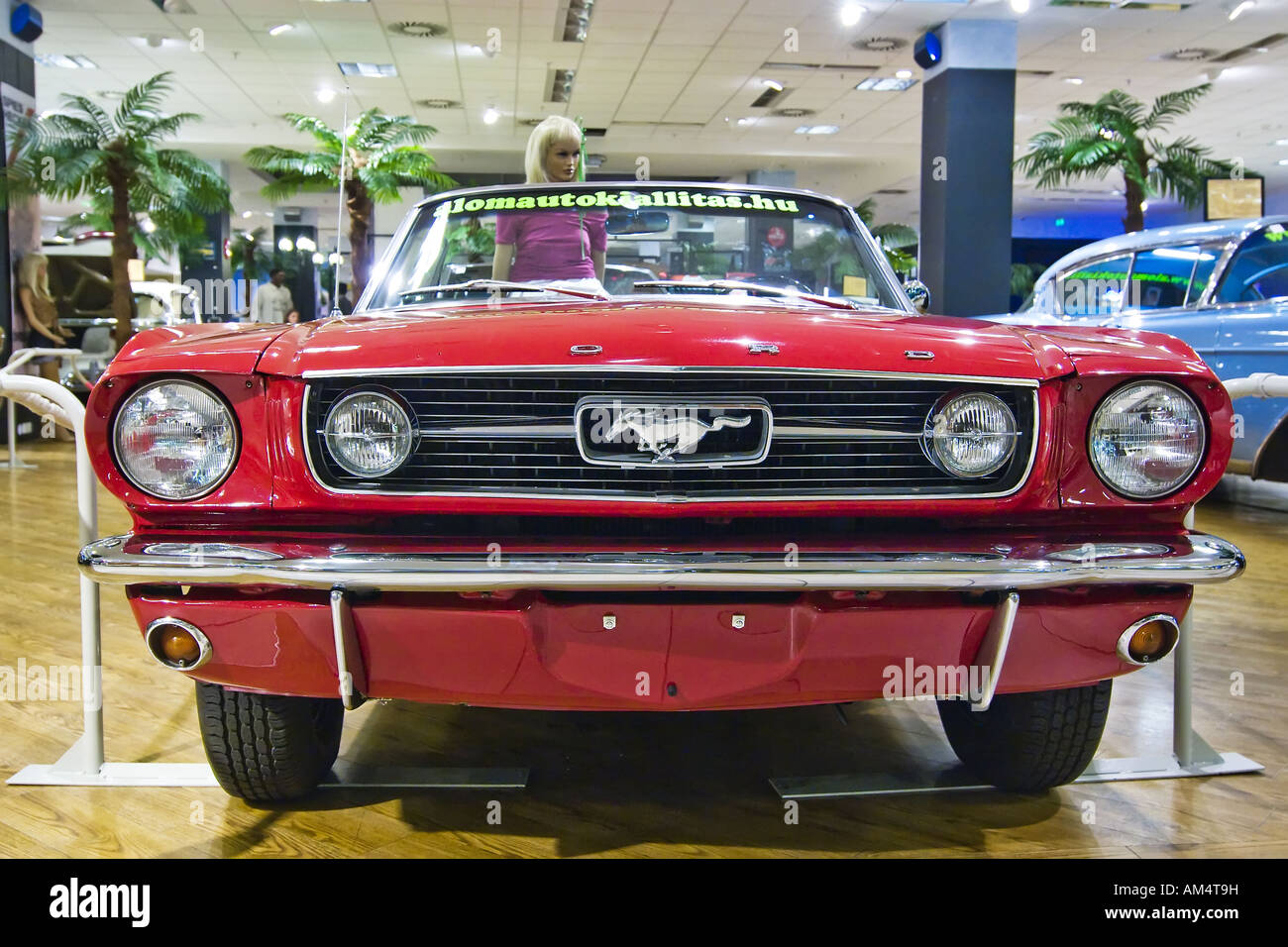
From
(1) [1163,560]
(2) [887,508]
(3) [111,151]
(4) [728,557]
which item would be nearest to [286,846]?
(4) [728,557]

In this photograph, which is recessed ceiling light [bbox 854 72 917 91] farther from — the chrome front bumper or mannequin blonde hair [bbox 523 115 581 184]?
the chrome front bumper

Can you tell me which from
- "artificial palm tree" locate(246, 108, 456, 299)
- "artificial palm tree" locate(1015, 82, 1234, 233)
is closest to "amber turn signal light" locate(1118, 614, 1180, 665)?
"artificial palm tree" locate(1015, 82, 1234, 233)

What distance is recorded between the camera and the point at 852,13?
36.7ft

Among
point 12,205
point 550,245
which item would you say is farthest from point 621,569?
point 12,205

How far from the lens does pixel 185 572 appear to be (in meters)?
1.67

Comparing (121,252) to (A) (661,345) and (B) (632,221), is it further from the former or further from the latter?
(A) (661,345)

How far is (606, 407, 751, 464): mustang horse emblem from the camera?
1.78m

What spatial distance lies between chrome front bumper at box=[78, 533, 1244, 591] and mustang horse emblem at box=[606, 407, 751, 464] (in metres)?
0.20

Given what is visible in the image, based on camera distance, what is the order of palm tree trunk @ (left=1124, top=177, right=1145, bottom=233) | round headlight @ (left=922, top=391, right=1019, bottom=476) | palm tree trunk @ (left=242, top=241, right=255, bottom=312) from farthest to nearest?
palm tree trunk @ (left=242, top=241, right=255, bottom=312) < palm tree trunk @ (left=1124, top=177, right=1145, bottom=233) < round headlight @ (left=922, top=391, right=1019, bottom=476)

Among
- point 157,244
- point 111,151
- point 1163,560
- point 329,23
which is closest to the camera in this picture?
point 1163,560

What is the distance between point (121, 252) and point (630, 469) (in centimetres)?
1116

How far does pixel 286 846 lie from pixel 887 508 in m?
1.34

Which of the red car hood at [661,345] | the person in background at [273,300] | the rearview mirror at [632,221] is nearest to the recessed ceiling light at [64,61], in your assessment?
the person in background at [273,300]

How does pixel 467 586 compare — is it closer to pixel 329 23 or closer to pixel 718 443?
pixel 718 443
